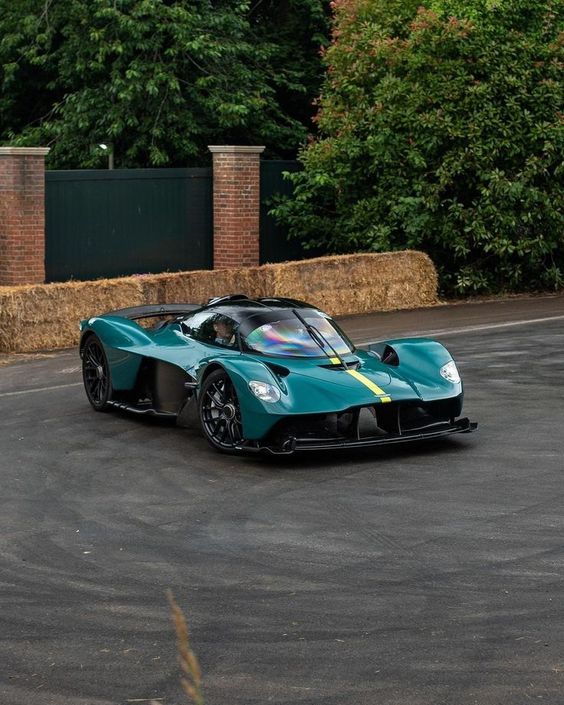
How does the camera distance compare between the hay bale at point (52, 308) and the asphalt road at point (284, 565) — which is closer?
the asphalt road at point (284, 565)

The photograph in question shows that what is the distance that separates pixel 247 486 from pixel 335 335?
2.46m

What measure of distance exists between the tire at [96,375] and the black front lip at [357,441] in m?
2.83

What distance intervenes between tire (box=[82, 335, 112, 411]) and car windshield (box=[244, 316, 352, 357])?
80.2 inches

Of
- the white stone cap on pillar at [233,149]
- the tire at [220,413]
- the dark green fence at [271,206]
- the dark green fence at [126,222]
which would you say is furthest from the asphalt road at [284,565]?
the dark green fence at [271,206]

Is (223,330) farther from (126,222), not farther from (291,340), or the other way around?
(126,222)

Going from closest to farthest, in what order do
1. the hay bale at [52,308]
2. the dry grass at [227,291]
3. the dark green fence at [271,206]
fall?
the hay bale at [52,308]
the dry grass at [227,291]
the dark green fence at [271,206]

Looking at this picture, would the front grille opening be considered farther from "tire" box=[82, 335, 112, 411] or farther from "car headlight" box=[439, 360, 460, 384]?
"tire" box=[82, 335, 112, 411]

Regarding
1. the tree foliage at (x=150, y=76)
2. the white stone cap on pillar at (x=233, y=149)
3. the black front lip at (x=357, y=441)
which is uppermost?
the tree foliage at (x=150, y=76)

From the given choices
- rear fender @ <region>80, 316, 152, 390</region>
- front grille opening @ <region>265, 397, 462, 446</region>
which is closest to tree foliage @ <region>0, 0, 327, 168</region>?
rear fender @ <region>80, 316, 152, 390</region>

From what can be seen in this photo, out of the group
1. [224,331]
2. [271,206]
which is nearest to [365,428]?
[224,331]

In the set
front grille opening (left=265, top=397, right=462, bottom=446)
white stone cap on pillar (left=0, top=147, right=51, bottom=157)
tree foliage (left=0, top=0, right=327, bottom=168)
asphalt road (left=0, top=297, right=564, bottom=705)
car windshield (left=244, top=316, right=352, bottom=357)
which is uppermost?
tree foliage (left=0, top=0, right=327, bottom=168)

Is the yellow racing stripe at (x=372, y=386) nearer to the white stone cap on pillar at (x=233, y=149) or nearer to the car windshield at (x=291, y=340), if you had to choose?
the car windshield at (x=291, y=340)

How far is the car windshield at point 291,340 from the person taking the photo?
1226 cm

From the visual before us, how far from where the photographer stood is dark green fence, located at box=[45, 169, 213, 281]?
75.8 ft
